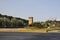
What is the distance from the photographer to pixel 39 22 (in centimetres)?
5888

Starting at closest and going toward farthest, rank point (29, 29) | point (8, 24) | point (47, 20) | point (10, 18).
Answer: point (29, 29)
point (8, 24)
point (10, 18)
point (47, 20)

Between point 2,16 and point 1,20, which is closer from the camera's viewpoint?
point 1,20

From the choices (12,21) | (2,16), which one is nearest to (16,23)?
(12,21)

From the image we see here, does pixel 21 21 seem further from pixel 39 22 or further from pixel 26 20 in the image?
pixel 39 22

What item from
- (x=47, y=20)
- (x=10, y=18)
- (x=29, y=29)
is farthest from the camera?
(x=47, y=20)

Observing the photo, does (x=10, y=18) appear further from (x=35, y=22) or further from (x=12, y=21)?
(x=35, y=22)

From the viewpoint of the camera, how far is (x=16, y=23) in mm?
53188

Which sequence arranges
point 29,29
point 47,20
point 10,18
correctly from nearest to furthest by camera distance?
point 29,29 → point 10,18 → point 47,20

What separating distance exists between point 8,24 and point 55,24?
1234 cm

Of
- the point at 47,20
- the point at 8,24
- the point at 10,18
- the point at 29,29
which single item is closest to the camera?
the point at 29,29

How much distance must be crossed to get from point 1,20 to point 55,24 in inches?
548

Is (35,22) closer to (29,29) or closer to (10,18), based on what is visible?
(10,18)

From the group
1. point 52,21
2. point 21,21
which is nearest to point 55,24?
point 52,21

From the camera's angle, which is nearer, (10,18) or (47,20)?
(10,18)
